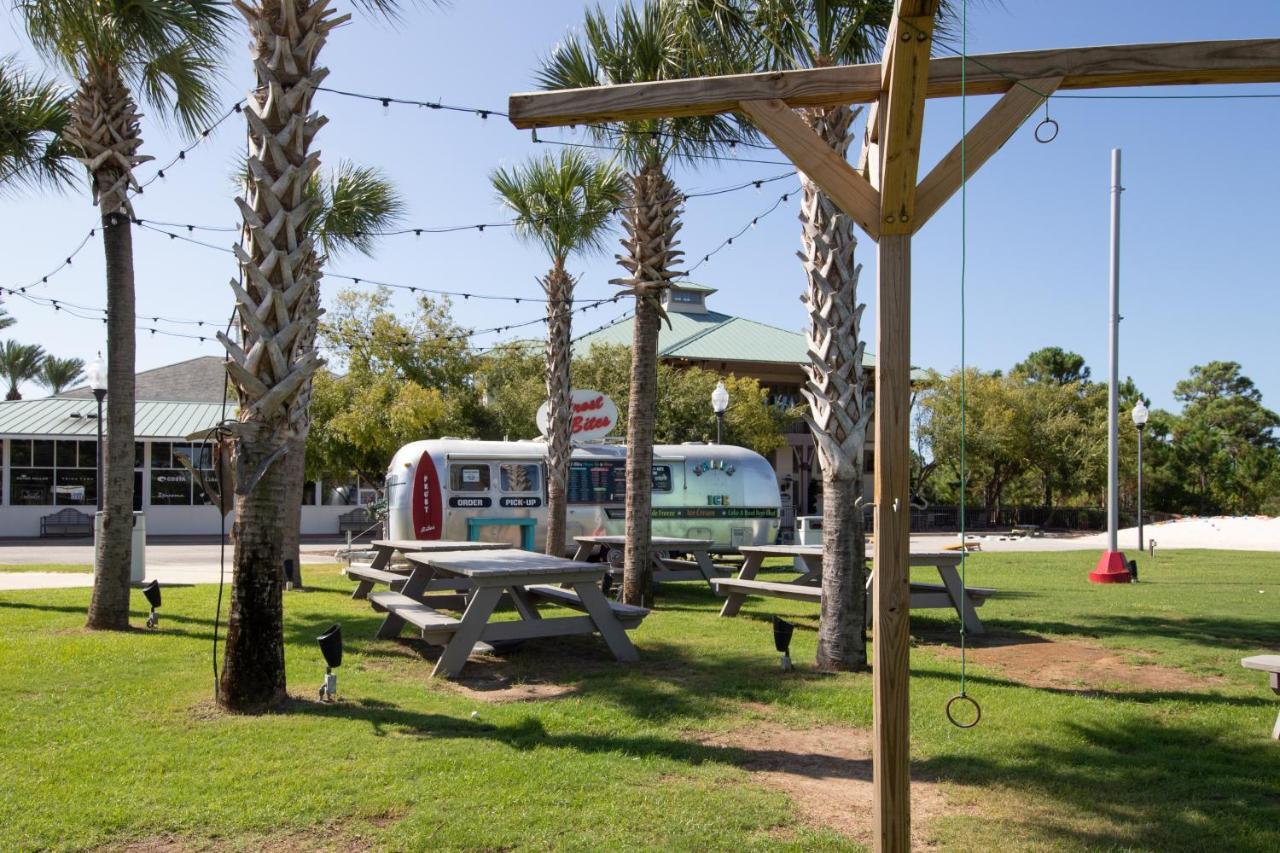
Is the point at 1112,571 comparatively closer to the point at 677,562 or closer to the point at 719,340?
the point at 677,562

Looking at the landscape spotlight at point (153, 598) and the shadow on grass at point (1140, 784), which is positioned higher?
the landscape spotlight at point (153, 598)

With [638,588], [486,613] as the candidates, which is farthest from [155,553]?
[486,613]

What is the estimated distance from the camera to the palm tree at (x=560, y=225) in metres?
16.2

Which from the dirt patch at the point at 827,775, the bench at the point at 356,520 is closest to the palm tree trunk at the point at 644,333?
the dirt patch at the point at 827,775

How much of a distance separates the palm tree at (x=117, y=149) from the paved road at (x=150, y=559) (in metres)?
5.05

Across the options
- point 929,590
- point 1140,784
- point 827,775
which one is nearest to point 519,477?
point 929,590

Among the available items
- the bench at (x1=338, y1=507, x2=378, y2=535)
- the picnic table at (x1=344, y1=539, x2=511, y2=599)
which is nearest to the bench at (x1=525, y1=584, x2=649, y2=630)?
the picnic table at (x1=344, y1=539, x2=511, y2=599)

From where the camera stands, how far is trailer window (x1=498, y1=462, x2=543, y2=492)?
748 inches

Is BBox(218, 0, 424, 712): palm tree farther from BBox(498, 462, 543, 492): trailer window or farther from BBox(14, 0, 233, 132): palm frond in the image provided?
BBox(498, 462, 543, 492): trailer window

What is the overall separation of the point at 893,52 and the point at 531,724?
15.1 ft

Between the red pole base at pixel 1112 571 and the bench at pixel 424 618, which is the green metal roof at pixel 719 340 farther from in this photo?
the bench at pixel 424 618

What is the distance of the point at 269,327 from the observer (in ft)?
22.6

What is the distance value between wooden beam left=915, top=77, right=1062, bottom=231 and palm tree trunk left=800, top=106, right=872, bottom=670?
3948 millimetres

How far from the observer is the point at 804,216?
895 centimetres
